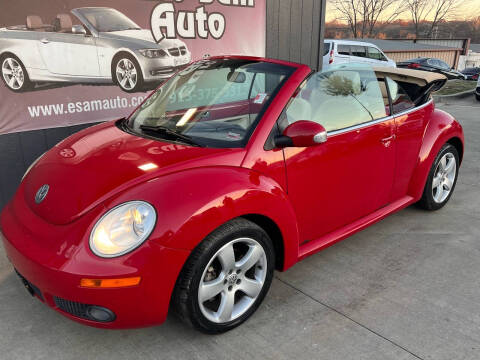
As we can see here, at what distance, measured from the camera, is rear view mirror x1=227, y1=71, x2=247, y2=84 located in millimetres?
2953

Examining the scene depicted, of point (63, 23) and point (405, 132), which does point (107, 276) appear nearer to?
point (405, 132)

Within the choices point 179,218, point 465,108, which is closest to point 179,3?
point 179,218

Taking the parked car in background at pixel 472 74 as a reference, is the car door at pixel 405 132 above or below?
above

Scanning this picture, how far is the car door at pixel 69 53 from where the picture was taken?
405cm

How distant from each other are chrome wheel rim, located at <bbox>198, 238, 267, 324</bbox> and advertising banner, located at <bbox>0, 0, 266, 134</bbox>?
111 inches

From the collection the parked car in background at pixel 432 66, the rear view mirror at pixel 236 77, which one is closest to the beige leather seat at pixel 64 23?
the rear view mirror at pixel 236 77

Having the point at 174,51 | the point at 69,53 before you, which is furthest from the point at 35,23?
the point at 174,51

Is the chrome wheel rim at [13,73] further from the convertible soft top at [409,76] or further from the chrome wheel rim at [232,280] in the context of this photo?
the convertible soft top at [409,76]

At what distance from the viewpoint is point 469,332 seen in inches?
96.7

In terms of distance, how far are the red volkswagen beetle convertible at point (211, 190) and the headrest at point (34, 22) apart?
157cm

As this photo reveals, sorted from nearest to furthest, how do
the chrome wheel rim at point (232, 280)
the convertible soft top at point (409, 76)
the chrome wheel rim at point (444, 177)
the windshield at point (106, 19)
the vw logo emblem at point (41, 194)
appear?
the chrome wheel rim at point (232, 280)
the vw logo emblem at point (41, 194)
the convertible soft top at point (409, 76)
the chrome wheel rim at point (444, 177)
the windshield at point (106, 19)

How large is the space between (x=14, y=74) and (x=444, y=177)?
4304 millimetres

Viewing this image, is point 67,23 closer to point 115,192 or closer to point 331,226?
Answer: point 115,192

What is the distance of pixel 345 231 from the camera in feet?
10.1
